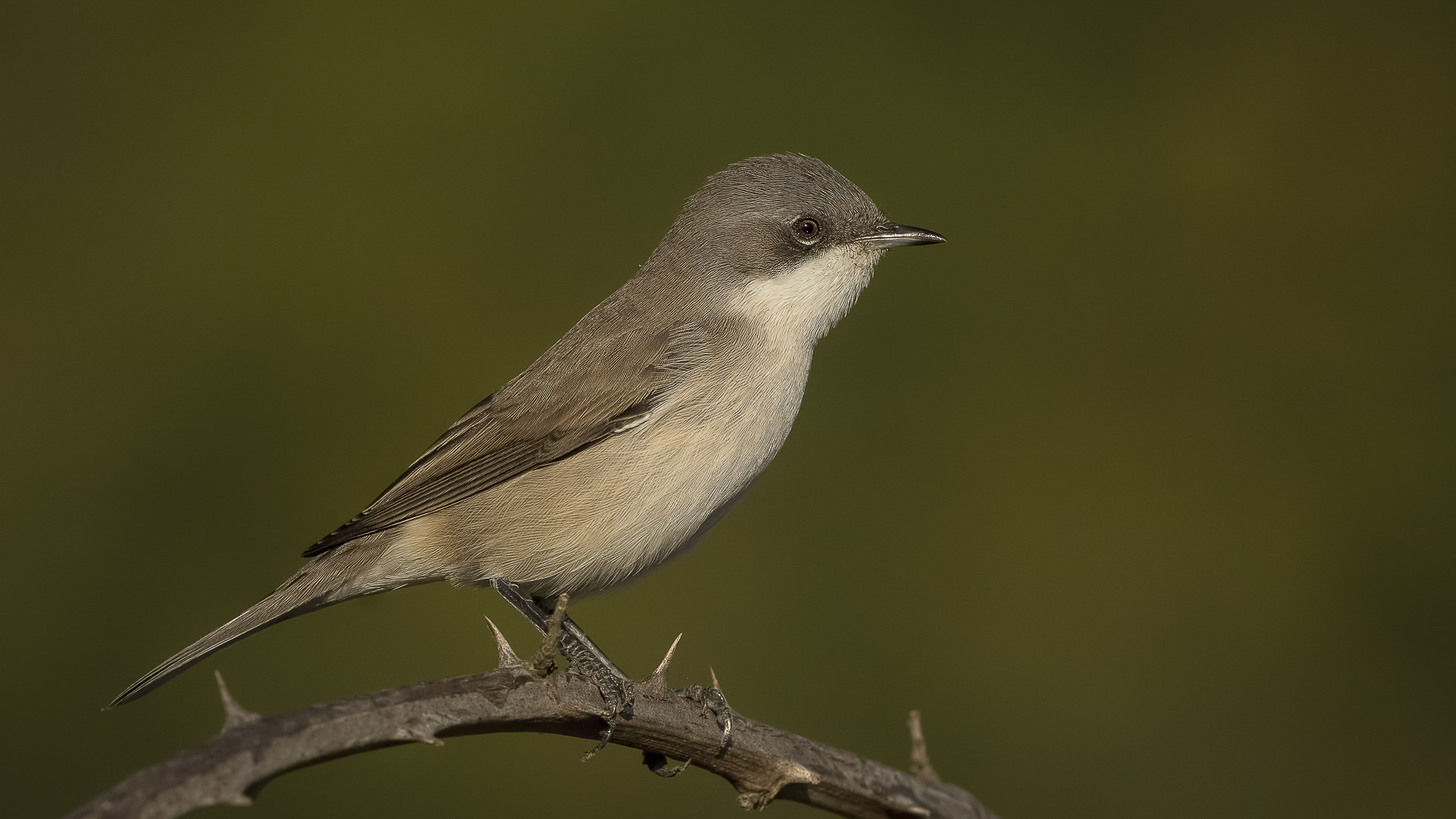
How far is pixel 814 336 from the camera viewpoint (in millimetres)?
3850

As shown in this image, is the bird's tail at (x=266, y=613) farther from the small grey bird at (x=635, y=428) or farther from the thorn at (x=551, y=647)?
the thorn at (x=551, y=647)

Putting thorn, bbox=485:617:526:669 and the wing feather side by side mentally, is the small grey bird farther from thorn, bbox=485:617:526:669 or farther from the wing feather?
thorn, bbox=485:617:526:669

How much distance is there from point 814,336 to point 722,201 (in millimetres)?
679

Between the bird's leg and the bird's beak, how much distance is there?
5.77 ft

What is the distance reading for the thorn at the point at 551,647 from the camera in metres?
2.29

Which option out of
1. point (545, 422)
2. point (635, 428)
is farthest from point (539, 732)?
point (545, 422)

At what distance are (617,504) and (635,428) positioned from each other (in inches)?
11.6

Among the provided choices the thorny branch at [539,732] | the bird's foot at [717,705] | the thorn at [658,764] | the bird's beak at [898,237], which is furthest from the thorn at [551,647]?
the bird's beak at [898,237]

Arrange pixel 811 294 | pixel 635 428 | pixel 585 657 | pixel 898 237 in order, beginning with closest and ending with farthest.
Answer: pixel 585 657
pixel 635 428
pixel 811 294
pixel 898 237

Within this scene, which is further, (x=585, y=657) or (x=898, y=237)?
(x=898, y=237)

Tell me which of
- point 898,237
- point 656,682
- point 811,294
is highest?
point 898,237

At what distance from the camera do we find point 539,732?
2557mm

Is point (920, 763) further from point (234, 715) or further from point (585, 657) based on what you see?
point (234, 715)

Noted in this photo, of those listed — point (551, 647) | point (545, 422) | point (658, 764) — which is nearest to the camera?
point (551, 647)
